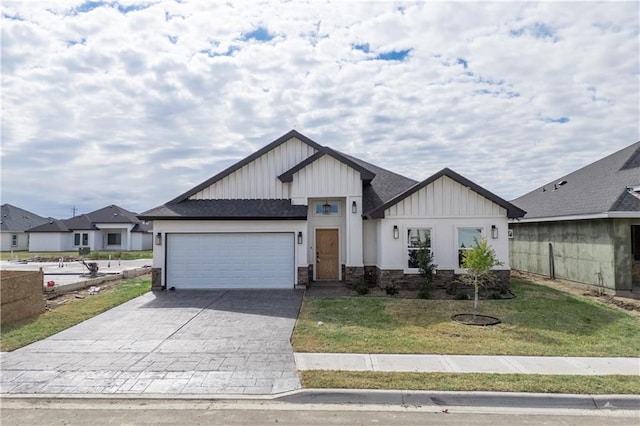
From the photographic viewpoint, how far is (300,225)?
15297 millimetres

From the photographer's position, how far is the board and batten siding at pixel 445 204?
48.5ft

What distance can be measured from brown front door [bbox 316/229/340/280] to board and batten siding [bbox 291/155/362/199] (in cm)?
183

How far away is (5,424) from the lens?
5.14m

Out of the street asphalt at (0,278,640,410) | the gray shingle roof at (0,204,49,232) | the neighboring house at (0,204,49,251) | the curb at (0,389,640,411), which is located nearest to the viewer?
the curb at (0,389,640,411)

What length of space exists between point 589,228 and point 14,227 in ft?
171

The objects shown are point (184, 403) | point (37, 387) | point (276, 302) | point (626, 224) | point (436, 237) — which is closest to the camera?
point (184, 403)

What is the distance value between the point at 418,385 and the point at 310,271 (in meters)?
10.9

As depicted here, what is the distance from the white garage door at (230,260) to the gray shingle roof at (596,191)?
1079 cm

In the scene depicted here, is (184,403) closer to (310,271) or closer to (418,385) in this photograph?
(418,385)

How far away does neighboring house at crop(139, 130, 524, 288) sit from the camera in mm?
14805

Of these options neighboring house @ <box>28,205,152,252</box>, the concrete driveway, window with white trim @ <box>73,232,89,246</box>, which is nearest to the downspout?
the concrete driveway

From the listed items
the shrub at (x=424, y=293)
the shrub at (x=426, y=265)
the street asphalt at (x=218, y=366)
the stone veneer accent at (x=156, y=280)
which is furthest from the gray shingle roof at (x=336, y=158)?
the street asphalt at (x=218, y=366)

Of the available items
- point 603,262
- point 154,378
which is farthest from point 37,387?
point 603,262

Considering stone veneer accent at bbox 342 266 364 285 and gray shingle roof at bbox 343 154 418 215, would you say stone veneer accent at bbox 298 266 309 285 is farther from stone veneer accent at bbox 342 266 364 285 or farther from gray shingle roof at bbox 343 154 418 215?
gray shingle roof at bbox 343 154 418 215
